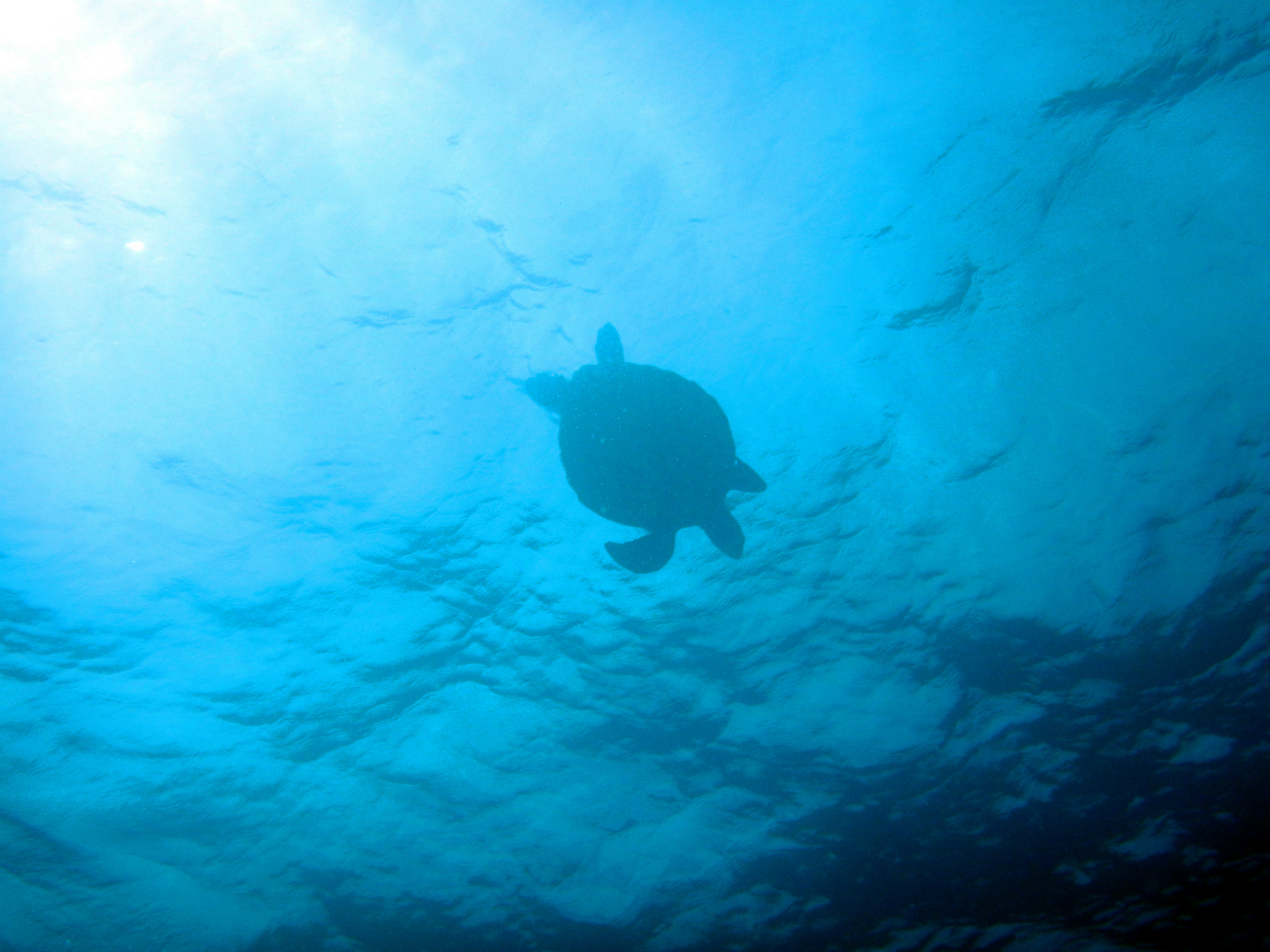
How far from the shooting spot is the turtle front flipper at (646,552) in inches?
268

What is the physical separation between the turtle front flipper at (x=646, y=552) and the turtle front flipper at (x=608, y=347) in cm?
202

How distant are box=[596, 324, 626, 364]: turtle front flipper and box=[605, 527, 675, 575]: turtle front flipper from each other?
2.02 m

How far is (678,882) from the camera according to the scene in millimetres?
12688

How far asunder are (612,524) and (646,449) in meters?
2.76

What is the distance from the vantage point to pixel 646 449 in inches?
271

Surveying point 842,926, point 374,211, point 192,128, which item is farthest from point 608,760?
point 192,128

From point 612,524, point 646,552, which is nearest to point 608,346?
point 646,552

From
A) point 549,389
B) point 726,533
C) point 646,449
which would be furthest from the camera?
point 726,533

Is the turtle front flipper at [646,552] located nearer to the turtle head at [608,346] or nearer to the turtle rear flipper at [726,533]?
the turtle rear flipper at [726,533]

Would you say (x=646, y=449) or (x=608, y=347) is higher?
(x=608, y=347)

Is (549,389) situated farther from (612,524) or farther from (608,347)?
(612,524)

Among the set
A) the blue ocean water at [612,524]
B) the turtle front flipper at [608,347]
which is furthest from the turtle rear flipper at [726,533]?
the blue ocean water at [612,524]

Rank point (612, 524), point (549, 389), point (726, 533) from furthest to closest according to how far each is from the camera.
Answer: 1. point (612, 524)
2. point (726, 533)
3. point (549, 389)

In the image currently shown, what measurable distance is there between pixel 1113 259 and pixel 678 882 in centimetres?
1341
